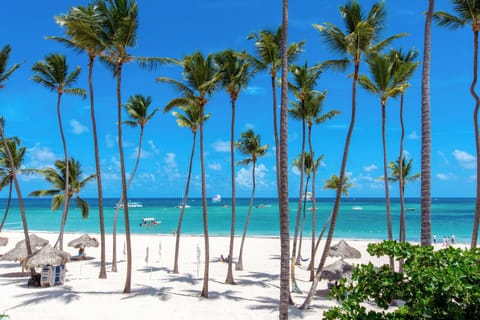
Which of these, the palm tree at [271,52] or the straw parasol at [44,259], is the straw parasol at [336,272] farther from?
the straw parasol at [44,259]

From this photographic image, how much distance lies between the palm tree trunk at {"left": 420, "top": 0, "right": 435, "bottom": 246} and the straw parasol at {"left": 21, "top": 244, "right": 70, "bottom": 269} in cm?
1405

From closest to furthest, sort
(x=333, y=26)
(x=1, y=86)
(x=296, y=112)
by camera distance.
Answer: (x=333, y=26)
(x=1, y=86)
(x=296, y=112)

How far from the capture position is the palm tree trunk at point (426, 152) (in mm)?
7980

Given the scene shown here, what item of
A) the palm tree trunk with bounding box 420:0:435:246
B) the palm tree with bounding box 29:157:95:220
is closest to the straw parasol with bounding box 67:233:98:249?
the palm tree with bounding box 29:157:95:220

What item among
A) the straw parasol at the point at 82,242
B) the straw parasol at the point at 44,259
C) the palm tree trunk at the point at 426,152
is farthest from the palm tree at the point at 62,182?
the palm tree trunk at the point at 426,152

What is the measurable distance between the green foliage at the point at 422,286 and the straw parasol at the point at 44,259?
45.3 feet

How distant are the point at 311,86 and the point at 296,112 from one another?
136 inches

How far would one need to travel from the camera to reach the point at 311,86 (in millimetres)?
16625

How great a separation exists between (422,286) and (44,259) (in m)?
15.1

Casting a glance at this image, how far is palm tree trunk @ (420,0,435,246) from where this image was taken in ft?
26.2

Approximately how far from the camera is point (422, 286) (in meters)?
4.30

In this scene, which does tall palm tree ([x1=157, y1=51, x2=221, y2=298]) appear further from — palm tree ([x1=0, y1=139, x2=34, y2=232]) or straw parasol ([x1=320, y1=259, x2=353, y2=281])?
palm tree ([x1=0, y1=139, x2=34, y2=232])

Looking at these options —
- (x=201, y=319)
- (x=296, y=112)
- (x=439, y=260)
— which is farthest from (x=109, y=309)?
(x=296, y=112)

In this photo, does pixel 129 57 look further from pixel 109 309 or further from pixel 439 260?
pixel 439 260
